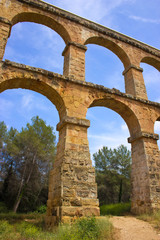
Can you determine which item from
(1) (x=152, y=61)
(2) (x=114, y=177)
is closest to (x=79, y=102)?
(1) (x=152, y=61)

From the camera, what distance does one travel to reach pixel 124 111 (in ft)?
26.9

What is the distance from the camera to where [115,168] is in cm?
1888

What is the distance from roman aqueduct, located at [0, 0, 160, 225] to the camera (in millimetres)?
5195

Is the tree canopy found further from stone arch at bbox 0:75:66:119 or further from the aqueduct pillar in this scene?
the aqueduct pillar

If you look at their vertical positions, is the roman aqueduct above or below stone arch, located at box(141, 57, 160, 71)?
below

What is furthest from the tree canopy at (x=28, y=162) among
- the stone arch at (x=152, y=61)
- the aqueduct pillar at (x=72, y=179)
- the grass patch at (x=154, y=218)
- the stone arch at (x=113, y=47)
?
the grass patch at (x=154, y=218)

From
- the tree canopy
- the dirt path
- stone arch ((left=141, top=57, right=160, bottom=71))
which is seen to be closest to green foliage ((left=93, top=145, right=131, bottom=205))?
the tree canopy

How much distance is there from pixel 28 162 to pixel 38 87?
34.7 ft

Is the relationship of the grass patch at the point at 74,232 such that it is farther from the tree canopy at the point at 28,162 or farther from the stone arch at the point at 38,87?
the tree canopy at the point at 28,162

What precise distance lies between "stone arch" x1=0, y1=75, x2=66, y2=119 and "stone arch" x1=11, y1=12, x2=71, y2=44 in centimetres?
299

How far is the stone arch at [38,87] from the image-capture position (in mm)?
6254

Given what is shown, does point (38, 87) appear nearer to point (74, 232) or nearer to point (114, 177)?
point (74, 232)

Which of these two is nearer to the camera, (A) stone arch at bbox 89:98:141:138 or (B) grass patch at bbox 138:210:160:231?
(B) grass patch at bbox 138:210:160:231

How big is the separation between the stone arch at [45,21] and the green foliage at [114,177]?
13.3m
